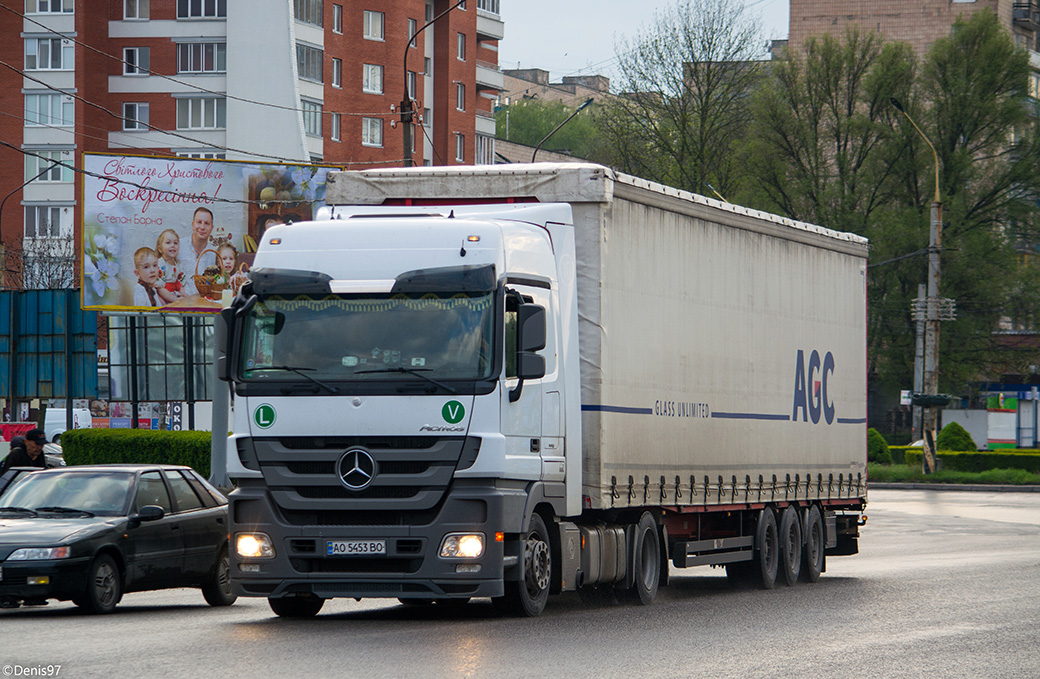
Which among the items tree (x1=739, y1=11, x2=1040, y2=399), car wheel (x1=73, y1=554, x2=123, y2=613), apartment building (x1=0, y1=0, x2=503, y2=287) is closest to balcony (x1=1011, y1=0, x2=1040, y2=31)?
tree (x1=739, y1=11, x2=1040, y2=399)

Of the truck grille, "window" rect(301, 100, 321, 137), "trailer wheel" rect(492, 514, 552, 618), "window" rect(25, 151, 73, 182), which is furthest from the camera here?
"window" rect(25, 151, 73, 182)

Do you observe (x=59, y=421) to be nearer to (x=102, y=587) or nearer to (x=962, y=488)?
(x=962, y=488)

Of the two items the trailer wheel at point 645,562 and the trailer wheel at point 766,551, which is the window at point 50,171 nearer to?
the trailer wheel at point 766,551

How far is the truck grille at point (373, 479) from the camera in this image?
12062mm

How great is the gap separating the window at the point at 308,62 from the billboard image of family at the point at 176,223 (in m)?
36.5

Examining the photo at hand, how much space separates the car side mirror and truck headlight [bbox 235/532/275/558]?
2.57 meters

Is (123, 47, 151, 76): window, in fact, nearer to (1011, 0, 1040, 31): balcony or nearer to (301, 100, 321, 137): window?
(301, 100, 321, 137): window

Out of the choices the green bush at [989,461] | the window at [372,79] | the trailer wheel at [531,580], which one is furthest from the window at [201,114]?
the trailer wheel at [531,580]

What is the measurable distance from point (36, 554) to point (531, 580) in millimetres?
4300

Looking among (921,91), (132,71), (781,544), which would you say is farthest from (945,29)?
(781,544)

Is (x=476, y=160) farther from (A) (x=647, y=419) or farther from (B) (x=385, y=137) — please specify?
(A) (x=647, y=419)

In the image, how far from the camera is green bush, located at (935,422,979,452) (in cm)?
5744

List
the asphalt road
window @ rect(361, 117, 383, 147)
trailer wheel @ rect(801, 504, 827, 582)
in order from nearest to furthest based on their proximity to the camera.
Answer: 1. the asphalt road
2. trailer wheel @ rect(801, 504, 827, 582)
3. window @ rect(361, 117, 383, 147)

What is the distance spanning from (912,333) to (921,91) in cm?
943
